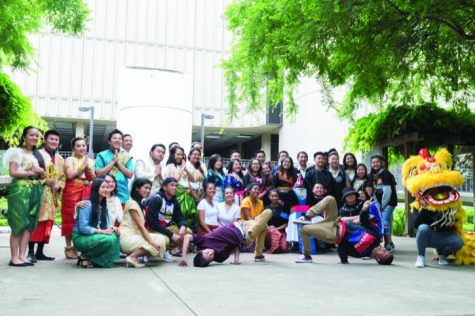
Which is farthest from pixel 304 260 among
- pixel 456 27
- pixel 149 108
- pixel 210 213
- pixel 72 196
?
pixel 149 108

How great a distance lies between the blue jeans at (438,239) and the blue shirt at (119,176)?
398 centimetres

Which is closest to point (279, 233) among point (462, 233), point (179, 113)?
point (462, 233)

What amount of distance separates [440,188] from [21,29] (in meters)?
6.30

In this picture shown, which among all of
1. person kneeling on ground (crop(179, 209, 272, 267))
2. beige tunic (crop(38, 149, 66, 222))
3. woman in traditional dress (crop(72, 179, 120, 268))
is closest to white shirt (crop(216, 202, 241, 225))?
person kneeling on ground (crop(179, 209, 272, 267))

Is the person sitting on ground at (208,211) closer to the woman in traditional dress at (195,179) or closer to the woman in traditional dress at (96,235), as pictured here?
the woman in traditional dress at (195,179)

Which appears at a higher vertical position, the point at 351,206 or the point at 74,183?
the point at 74,183

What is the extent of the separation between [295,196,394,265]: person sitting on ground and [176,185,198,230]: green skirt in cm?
163

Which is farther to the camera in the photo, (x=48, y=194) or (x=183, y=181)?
(x=183, y=181)

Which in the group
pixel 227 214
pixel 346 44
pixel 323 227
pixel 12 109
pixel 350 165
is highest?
pixel 346 44

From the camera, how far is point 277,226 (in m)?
7.88

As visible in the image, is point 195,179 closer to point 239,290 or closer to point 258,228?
point 258,228

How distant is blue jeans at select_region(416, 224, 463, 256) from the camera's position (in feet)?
21.3

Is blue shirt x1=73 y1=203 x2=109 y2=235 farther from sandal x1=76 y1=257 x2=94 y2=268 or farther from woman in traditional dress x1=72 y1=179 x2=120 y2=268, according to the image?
sandal x1=76 y1=257 x2=94 y2=268

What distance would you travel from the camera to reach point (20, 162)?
19.0ft
